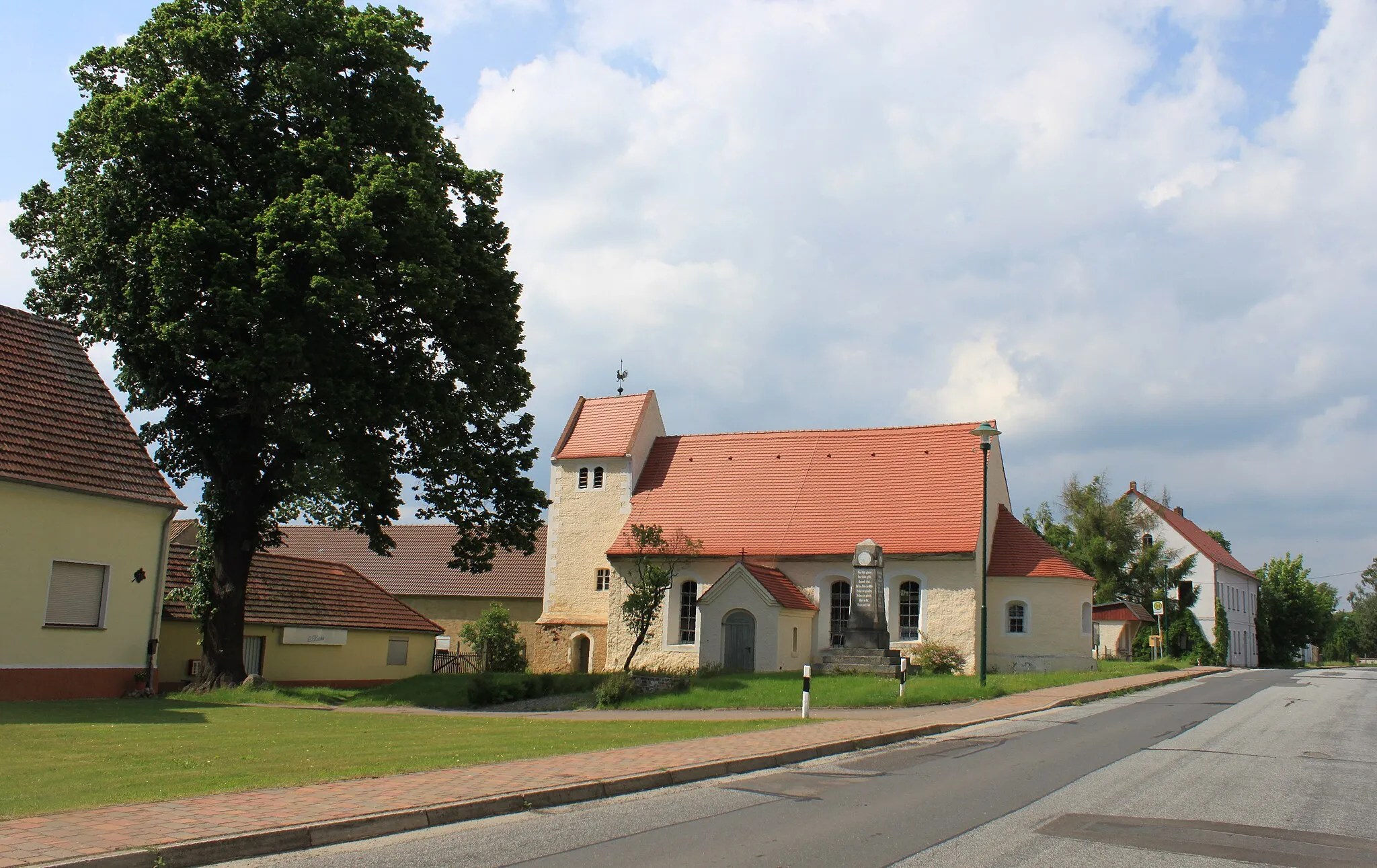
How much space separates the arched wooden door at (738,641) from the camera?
120 ft

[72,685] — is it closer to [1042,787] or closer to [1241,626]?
[1042,787]

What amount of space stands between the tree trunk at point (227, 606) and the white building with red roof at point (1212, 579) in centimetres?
5508

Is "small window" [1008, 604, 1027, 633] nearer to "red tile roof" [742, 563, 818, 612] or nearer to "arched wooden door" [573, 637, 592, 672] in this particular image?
"red tile roof" [742, 563, 818, 612]

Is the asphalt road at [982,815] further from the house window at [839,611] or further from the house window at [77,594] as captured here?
the house window at [839,611]

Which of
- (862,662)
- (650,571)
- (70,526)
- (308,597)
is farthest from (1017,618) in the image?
(70,526)

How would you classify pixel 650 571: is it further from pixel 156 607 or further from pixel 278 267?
pixel 278 267

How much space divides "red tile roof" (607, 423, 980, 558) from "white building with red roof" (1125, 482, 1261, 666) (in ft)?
99.5

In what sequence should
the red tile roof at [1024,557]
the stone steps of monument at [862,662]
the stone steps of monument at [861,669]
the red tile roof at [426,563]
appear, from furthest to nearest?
the red tile roof at [426,563] < the red tile roof at [1024,557] < the stone steps of monument at [862,662] < the stone steps of monument at [861,669]

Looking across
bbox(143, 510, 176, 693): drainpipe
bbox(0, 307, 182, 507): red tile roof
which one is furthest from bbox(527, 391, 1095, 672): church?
bbox(0, 307, 182, 507): red tile roof

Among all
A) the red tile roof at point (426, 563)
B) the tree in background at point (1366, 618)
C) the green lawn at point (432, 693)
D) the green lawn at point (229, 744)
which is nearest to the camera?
the green lawn at point (229, 744)

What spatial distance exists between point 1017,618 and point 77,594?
97.8 ft

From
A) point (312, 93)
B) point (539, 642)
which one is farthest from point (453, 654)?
point (312, 93)

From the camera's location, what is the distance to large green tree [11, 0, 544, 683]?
21.9 metres

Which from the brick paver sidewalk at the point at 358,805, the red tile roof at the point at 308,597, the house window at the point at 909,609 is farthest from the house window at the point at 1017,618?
the brick paver sidewalk at the point at 358,805
